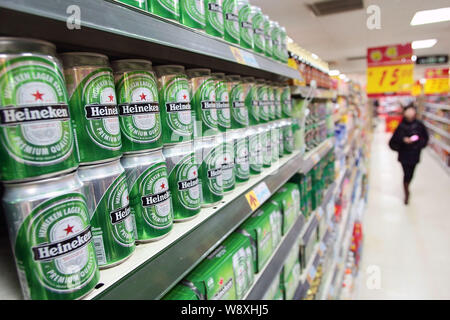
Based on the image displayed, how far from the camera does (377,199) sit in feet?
18.2

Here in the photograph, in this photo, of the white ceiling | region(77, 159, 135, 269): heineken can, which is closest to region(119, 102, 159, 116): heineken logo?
region(77, 159, 135, 269): heineken can

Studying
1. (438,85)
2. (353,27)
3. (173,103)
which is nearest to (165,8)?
(173,103)

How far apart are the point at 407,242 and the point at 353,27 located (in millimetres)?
3221

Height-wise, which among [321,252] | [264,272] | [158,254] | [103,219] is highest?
[103,219]

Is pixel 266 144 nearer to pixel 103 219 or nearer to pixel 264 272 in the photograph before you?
pixel 264 272

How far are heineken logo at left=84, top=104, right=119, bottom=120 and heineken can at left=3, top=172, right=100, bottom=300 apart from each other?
0.12 metres

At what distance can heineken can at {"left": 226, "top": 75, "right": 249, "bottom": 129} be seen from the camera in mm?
1024

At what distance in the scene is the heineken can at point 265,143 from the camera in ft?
3.96

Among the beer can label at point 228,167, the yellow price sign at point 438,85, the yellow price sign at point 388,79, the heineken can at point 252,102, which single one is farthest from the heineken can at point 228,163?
the yellow price sign at point 438,85

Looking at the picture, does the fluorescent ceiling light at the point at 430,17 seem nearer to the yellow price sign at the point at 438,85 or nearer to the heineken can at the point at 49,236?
the heineken can at the point at 49,236

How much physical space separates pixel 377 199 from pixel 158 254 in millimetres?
5916

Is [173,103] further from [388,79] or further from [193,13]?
[388,79]

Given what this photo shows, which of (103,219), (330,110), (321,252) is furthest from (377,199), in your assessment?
(103,219)

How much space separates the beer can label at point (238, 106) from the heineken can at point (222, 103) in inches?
3.0
